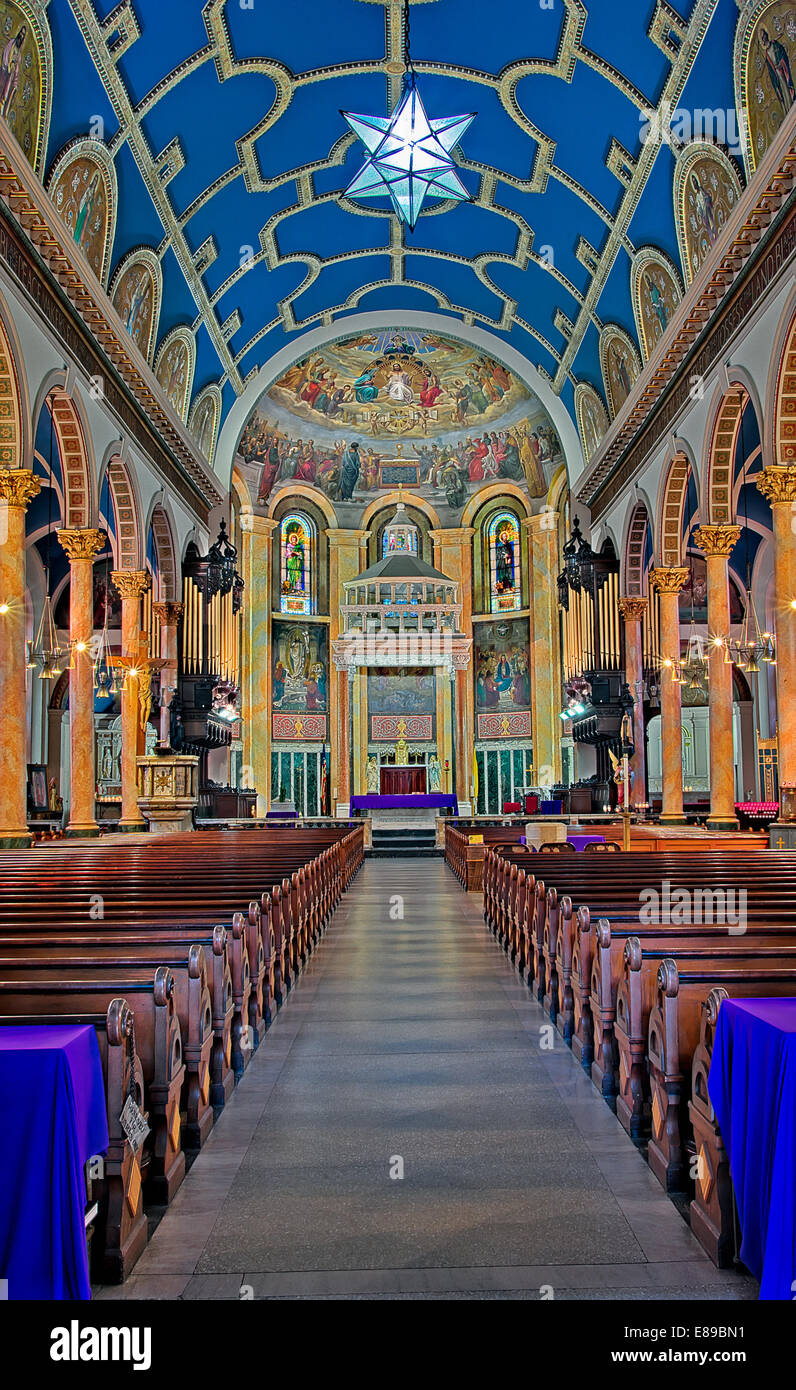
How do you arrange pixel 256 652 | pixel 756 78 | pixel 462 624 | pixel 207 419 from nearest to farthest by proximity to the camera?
pixel 756 78, pixel 207 419, pixel 256 652, pixel 462 624

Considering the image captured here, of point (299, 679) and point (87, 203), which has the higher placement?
point (87, 203)

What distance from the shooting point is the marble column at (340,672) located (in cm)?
3266

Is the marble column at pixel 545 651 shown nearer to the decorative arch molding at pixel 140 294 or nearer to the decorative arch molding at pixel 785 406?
the decorative arch molding at pixel 140 294

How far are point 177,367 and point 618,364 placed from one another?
9.18 m

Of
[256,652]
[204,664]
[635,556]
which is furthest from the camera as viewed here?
[256,652]

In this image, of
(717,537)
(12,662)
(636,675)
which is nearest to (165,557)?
(12,662)

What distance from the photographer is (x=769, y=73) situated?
40.8 ft

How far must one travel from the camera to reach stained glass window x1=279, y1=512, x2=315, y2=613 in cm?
3312

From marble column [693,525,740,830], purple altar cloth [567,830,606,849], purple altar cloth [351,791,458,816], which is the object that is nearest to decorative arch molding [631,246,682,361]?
marble column [693,525,740,830]

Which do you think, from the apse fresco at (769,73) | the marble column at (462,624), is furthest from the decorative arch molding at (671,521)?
the marble column at (462,624)

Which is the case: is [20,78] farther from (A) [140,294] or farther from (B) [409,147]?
(B) [409,147]

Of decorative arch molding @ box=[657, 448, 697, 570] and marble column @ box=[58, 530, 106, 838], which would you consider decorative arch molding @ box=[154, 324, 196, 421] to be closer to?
marble column @ box=[58, 530, 106, 838]
